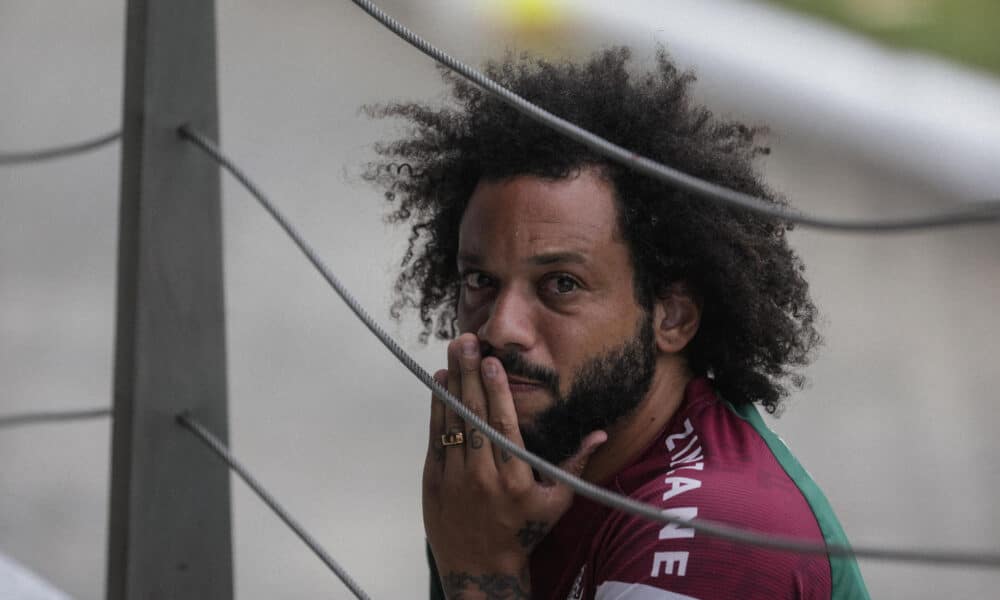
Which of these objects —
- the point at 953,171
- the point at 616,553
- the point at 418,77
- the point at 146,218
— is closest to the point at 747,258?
the point at 616,553

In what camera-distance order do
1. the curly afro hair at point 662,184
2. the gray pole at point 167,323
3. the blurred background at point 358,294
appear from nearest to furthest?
the gray pole at point 167,323 < the curly afro hair at point 662,184 < the blurred background at point 358,294

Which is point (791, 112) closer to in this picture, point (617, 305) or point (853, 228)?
point (617, 305)

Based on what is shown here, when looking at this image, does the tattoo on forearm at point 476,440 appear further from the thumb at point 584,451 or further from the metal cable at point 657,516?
the metal cable at point 657,516

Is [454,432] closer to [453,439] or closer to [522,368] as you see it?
[453,439]

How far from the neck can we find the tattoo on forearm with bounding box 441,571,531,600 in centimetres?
27

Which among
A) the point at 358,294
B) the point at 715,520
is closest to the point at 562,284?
the point at 715,520

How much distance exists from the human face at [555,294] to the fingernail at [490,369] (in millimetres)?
56

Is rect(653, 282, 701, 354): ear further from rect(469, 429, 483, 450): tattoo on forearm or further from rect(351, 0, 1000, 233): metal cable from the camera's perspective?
rect(351, 0, 1000, 233): metal cable

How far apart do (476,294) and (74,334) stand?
399 centimetres

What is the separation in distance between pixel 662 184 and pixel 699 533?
2.02ft

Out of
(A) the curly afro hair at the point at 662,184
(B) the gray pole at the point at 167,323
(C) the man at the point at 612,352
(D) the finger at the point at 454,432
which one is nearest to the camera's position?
(B) the gray pole at the point at 167,323

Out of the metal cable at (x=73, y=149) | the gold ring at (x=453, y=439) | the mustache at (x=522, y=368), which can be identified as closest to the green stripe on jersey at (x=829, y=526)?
the mustache at (x=522, y=368)

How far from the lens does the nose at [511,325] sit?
78.4 inches

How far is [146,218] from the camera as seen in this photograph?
1.69 m
